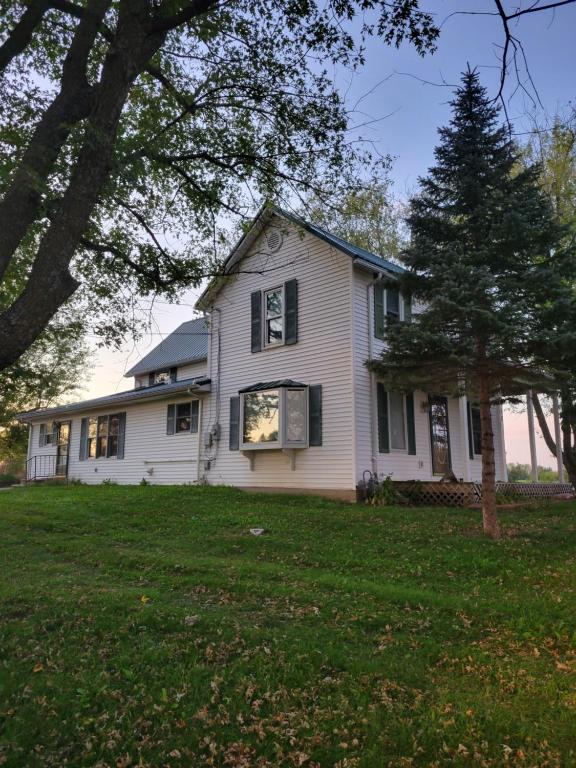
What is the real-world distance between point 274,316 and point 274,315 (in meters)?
0.04

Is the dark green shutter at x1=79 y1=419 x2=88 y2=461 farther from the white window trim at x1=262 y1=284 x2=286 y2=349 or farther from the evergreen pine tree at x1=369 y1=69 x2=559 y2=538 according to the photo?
the evergreen pine tree at x1=369 y1=69 x2=559 y2=538

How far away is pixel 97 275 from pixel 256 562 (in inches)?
204

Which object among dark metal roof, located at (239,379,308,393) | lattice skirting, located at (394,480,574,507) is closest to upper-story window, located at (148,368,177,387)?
dark metal roof, located at (239,379,308,393)

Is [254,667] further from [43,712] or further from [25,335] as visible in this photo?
[25,335]

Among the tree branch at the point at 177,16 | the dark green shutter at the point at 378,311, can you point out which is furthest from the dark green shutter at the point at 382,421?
the tree branch at the point at 177,16

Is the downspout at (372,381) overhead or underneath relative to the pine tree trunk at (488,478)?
overhead

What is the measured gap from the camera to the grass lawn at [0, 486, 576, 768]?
3.25 metres

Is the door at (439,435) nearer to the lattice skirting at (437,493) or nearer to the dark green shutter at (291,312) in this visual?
the lattice skirting at (437,493)

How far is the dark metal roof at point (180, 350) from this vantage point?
2033 cm

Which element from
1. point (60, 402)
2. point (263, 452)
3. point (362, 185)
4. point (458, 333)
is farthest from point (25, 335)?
point (60, 402)

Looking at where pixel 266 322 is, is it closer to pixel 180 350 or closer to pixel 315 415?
pixel 315 415

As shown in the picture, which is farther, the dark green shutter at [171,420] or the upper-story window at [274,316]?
the dark green shutter at [171,420]

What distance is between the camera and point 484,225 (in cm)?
903

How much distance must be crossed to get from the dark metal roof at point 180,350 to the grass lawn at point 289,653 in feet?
40.7
